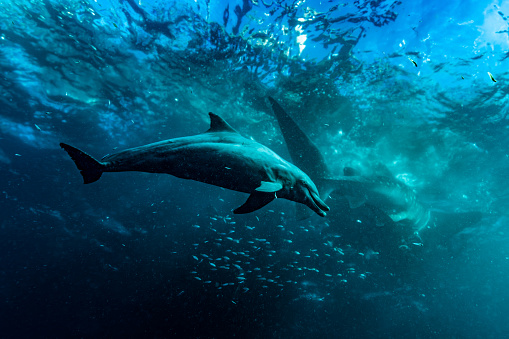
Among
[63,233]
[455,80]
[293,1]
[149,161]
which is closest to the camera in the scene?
[149,161]

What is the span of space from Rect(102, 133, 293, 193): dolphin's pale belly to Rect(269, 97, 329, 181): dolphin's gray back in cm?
624

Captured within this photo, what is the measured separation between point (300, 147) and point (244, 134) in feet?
18.1

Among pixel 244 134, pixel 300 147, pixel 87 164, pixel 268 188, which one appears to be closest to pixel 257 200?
pixel 268 188

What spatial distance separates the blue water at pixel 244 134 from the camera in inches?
388

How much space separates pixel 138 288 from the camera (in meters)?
27.4

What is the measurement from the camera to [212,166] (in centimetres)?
357

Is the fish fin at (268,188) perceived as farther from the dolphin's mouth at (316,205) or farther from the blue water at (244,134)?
the blue water at (244,134)

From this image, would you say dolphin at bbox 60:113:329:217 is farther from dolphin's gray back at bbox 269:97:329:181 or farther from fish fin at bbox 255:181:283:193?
dolphin's gray back at bbox 269:97:329:181

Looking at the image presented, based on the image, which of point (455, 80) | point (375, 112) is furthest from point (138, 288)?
point (455, 80)

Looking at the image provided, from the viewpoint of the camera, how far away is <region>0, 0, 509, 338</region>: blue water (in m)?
9.87

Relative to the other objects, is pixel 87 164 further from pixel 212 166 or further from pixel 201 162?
pixel 212 166

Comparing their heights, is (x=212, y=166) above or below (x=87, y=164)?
→ above

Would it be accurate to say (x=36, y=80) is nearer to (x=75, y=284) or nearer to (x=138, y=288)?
(x=138, y=288)

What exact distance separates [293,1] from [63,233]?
31.1m
